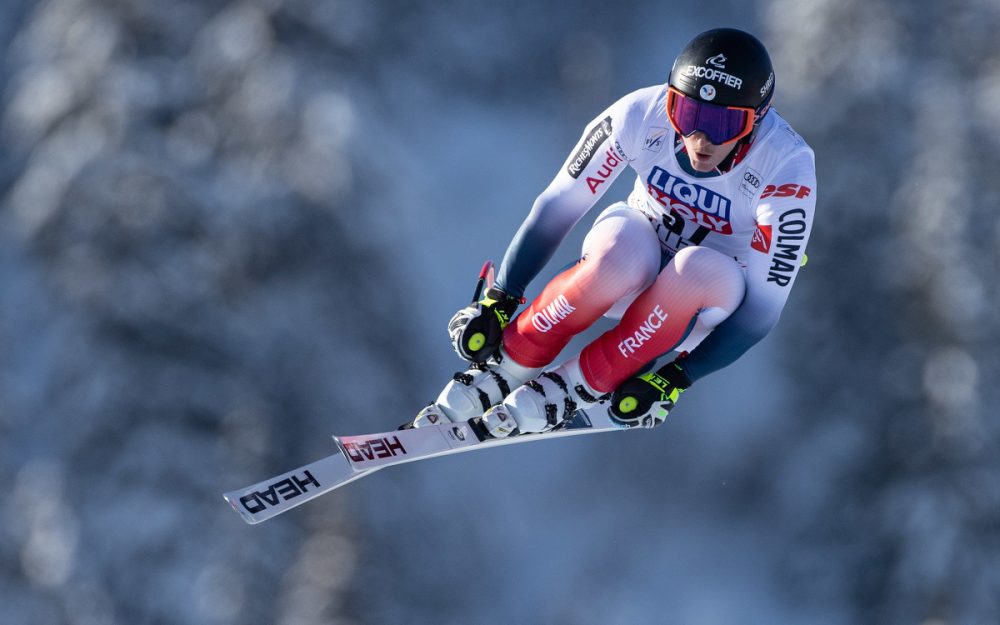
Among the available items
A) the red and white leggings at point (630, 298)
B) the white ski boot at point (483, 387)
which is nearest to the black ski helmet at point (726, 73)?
the red and white leggings at point (630, 298)

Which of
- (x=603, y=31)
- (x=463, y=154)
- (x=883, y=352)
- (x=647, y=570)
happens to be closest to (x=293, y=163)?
(x=463, y=154)

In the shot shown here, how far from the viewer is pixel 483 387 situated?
716 cm

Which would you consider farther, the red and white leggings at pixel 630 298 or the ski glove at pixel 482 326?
the ski glove at pixel 482 326

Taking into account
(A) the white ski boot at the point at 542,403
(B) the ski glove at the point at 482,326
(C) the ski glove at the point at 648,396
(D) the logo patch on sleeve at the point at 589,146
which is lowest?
(C) the ski glove at the point at 648,396

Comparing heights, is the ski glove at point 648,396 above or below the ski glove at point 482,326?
below

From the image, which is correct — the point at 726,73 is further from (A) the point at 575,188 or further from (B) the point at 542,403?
(B) the point at 542,403

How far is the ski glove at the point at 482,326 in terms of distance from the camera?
7.01 m

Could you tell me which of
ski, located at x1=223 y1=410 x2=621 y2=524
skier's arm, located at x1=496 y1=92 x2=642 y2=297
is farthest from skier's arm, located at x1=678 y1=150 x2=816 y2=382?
ski, located at x1=223 y1=410 x2=621 y2=524

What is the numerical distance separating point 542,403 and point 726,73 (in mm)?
2009

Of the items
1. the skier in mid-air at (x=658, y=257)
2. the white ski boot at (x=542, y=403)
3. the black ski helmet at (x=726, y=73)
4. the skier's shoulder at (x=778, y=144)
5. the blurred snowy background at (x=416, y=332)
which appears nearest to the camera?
the black ski helmet at (x=726, y=73)

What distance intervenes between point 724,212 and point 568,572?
35.3ft

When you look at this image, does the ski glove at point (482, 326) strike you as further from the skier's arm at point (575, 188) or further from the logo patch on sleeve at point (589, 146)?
the logo patch on sleeve at point (589, 146)

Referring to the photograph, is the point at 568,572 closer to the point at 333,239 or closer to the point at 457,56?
the point at 333,239

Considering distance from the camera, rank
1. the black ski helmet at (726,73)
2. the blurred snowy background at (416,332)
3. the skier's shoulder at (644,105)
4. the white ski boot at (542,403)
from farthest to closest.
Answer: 1. the blurred snowy background at (416,332)
2. the white ski boot at (542,403)
3. the skier's shoulder at (644,105)
4. the black ski helmet at (726,73)
